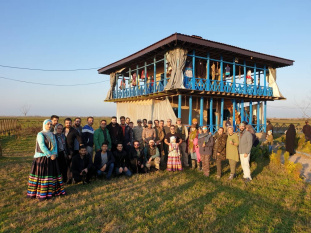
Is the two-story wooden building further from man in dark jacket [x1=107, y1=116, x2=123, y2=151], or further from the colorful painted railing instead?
man in dark jacket [x1=107, y1=116, x2=123, y2=151]

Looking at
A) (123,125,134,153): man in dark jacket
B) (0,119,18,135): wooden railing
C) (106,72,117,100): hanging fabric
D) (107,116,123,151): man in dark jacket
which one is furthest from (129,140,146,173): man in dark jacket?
(0,119,18,135): wooden railing

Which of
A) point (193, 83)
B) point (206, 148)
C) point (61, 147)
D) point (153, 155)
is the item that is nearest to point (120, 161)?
point (153, 155)

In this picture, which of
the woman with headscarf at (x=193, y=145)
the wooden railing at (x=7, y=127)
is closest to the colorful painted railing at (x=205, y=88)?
the woman with headscarf at (x=193, y=145)

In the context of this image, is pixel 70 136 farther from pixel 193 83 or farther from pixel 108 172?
pixel 193 83

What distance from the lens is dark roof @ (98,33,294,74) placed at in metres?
12.2

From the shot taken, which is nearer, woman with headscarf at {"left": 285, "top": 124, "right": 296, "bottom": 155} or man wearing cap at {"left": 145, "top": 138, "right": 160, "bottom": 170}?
man wearing cap at {"left": 145, "top": 138, "right": 160, "bottom": 170}

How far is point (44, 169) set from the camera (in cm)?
484

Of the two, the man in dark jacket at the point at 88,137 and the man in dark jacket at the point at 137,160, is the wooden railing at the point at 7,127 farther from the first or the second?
the man in dark jacket at the point at 137,160

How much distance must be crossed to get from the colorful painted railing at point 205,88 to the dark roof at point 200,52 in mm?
1855

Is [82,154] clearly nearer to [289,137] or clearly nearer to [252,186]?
[252,186]

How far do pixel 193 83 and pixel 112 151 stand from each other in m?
7.21

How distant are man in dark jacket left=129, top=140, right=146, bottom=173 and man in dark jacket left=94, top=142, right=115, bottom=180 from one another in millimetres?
751

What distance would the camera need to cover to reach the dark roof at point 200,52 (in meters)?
12.2

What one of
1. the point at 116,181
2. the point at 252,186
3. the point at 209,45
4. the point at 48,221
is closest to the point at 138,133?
the point at 116,181
